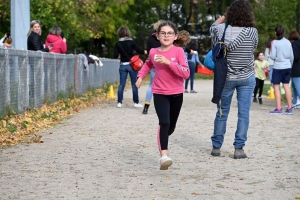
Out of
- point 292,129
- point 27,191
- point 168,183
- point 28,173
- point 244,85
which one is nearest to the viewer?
point 27,191

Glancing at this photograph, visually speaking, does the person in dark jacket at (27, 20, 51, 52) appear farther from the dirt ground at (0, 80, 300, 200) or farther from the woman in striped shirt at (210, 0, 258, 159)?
the woman in striped shirt at (210, 0, 258, 159)

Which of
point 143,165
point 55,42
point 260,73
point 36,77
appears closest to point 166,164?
point 143,165

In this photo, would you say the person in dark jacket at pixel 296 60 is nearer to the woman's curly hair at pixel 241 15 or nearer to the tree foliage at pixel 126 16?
the woman's curly hair at pixel 241 15

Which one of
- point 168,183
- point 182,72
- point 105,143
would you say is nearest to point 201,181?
point 168,183

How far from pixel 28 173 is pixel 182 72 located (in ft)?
6.21

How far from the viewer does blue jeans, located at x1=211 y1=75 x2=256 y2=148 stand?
9016 mm

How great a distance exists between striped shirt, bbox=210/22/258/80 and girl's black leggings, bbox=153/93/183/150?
0.98 metres

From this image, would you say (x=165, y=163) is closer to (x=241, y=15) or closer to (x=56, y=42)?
(x=241, y=15)

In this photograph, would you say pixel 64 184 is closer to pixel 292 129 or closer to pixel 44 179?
pixel 44 179

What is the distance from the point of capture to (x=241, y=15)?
349 inches

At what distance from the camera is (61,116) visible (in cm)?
1436

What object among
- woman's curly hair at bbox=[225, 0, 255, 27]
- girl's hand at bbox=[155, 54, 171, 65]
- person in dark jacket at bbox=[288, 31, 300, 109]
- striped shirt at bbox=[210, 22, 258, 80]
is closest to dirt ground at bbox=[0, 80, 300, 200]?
striped shirt at bbox=[210, 22, 258, 80]

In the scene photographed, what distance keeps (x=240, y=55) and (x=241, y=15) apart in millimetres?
464

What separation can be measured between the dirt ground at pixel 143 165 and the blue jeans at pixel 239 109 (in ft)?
0.79
